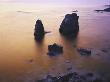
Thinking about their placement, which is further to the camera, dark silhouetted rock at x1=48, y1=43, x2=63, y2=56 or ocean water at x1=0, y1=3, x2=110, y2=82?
dark silhouetted rock at x1=48, y1=43, x2=63, y2=56

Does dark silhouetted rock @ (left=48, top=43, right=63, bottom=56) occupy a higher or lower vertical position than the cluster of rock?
higher

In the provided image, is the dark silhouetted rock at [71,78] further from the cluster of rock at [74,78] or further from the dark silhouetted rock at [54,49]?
the dark silhouetted rock at [54,49]

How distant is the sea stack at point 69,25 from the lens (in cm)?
10719

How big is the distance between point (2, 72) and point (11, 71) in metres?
2.61

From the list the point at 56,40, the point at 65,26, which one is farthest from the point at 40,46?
the point at 65,26

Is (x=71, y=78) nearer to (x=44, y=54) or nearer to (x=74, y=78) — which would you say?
(x=74, y=78)

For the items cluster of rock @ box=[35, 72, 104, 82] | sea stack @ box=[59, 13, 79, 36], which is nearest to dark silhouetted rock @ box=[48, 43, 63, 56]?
cluster of rock @ box=[35, 72, 104, 82]

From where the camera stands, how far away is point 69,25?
10750 cm

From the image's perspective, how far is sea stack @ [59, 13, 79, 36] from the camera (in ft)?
352

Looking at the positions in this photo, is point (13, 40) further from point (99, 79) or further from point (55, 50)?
point (99, 79)

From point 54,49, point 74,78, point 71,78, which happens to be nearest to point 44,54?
point 54,49

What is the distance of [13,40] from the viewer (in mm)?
103750

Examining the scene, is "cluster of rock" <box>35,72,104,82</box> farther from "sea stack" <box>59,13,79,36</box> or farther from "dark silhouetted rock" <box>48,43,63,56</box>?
"sea stack" <box>59,13,79,36</box>

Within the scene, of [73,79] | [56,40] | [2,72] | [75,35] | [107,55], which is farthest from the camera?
[75,35]
